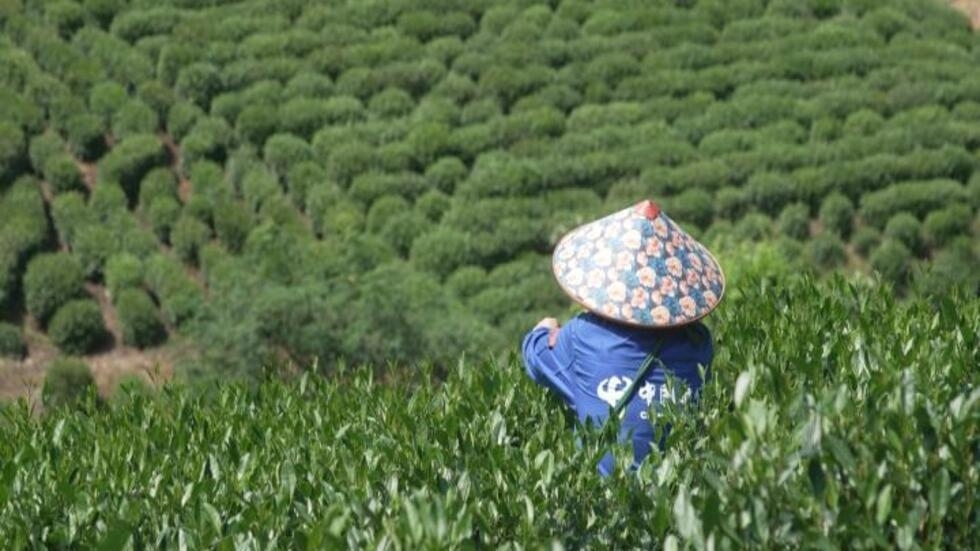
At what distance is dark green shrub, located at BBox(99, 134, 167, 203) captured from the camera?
17734mm

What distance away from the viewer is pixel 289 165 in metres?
18.1

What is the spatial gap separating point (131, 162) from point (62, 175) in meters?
0.70

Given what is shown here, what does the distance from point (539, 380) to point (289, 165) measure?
1338 centimetres

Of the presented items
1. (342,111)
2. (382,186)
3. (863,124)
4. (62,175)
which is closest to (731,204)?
(863,124)

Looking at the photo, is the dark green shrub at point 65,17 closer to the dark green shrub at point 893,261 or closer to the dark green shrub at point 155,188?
the dark green shrub at point 155,188

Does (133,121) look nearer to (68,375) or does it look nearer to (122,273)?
(122,273)

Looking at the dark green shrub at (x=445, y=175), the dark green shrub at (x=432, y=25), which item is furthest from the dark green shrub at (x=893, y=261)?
the dark green shrub at (x=432, y=25)

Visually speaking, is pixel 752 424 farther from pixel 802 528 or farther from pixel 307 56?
pixel 307 56

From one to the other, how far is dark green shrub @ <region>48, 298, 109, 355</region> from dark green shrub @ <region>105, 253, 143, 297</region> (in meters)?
0.41

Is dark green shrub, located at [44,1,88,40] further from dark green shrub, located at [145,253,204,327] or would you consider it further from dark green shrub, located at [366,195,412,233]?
dark green shrub, located at [366,195,412,233]

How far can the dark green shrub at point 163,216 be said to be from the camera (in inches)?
677

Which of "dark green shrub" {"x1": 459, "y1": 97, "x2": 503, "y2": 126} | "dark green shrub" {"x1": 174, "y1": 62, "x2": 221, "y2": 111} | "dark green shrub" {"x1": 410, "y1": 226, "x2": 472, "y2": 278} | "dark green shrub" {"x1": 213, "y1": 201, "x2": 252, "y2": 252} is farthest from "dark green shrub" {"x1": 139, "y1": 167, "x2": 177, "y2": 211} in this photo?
"dark green shrub" {"x1": 459, "y1": 97, "x2": 503, "y2": 126}

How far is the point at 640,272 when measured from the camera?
4746mm

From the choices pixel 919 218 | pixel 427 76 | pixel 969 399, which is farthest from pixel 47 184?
pixel 969 399
